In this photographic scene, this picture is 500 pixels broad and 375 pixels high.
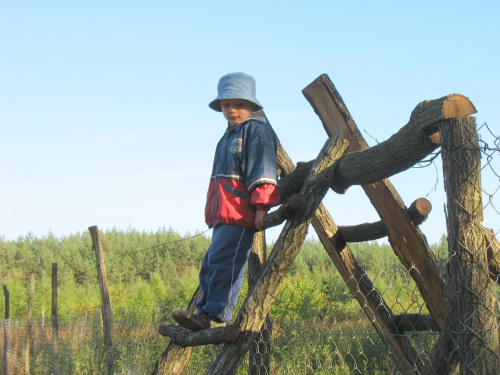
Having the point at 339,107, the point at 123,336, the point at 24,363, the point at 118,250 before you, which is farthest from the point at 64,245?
the point at 339,107

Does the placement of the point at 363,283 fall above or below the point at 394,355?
above

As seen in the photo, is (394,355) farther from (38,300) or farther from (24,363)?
(38,300)

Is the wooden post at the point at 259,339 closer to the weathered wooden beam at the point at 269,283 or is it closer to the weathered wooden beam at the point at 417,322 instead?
the weathered wooden beam at the point at 417,322

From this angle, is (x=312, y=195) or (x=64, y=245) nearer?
(x=312, y=195)

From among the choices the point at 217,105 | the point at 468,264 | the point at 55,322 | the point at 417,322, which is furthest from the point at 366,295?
the point at 55,322

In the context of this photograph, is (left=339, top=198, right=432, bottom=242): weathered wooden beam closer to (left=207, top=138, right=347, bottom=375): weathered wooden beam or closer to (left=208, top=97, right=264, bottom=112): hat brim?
(left=207, top=138, right=347, bottom=375): weathered wooden beam

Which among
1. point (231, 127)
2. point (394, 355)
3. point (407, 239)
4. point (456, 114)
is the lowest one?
point (394, 355)

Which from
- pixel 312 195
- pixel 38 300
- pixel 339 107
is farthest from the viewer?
pixel 38 300

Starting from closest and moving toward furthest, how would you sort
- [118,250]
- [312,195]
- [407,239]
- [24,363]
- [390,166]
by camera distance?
[390,166] → [312,195] → [407,239] → [24,363] → [118,250]

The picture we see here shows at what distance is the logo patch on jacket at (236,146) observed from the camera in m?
3.39

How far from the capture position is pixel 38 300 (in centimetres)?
2202

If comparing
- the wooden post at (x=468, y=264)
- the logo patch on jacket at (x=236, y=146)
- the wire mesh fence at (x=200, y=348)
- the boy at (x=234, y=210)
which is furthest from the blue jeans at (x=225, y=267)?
the wooden post at (x=468, y=264)

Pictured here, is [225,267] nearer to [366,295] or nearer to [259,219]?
[259,219]

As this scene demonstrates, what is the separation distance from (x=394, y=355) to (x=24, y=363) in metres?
10.8
